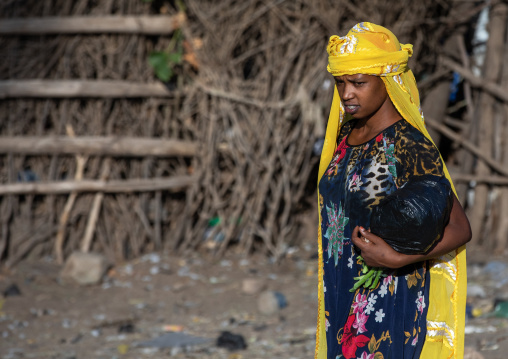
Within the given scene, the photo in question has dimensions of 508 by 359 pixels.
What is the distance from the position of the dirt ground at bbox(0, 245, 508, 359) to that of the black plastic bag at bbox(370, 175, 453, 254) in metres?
2.02

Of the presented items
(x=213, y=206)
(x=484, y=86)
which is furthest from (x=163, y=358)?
(x=484, y=86)

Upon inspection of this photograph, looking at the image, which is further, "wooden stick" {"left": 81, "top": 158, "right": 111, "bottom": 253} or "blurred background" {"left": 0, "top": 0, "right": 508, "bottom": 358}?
"wooden stick" {"left": 81, "top": 158, "right": 111, "bottom": 253}

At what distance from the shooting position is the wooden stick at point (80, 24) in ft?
18.5

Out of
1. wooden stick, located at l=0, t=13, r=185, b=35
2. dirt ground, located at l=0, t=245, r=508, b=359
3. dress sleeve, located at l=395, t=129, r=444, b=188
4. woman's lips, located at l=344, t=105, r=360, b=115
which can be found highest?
wooden stick, located at l=0, t=13, r=185, b=35

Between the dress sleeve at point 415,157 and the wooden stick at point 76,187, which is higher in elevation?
the dress sleeve at point 415,157

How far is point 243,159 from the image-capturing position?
5.73m

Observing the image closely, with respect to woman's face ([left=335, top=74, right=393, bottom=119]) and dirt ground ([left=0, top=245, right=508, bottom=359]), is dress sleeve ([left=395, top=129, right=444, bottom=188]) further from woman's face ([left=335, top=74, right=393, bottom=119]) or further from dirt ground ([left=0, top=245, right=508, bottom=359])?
dirt ground ([left=0, top=245, right=508, bottom=359])

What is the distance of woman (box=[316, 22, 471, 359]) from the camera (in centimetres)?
201

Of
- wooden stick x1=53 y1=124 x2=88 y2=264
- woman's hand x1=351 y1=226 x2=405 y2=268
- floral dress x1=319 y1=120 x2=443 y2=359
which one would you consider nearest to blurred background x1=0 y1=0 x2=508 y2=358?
wooden stick x1=53 y1=124 x2=88 y2=264

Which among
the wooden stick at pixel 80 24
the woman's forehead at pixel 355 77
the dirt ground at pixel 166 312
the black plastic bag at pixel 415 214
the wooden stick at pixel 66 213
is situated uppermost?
the wooden stick at pixel 80 24

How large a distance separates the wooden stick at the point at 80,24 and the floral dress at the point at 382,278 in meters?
3.82

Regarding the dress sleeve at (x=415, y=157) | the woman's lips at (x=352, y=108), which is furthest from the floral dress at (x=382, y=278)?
the woman's lips at (x=352, y=108)

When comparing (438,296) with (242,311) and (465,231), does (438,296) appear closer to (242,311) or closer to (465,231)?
(465,231)

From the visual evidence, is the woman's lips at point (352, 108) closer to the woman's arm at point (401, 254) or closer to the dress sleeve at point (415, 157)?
the dress sleeve at point (415, 157)
